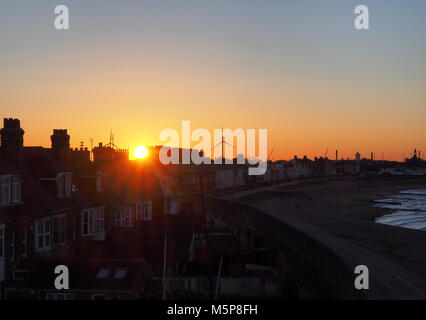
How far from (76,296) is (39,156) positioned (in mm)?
9960

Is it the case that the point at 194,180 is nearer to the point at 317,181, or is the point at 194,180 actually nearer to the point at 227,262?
the point at 227,262

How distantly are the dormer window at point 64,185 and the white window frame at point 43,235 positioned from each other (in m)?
2.34

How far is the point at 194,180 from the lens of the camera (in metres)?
87.1

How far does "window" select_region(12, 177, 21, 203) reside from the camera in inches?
880

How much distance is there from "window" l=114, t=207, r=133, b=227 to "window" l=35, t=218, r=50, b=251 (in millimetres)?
10207

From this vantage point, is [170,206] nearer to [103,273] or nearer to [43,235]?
[43,235]

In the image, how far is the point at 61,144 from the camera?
28.7m

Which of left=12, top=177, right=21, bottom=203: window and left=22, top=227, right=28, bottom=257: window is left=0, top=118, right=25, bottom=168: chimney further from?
left=22, top=227, right=28, bottom=257: window

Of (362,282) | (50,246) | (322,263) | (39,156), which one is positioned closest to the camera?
(362,282)

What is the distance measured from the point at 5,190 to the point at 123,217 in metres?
14.4

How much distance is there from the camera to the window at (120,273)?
20.2 meters

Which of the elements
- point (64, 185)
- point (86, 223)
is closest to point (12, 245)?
point (64, 185)

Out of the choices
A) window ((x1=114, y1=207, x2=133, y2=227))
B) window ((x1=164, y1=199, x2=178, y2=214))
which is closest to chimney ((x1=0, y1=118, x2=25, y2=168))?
window ((x1=114, y1=207, x2=133, y2=227))

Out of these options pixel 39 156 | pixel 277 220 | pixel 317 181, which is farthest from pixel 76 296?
pixel 317 181
